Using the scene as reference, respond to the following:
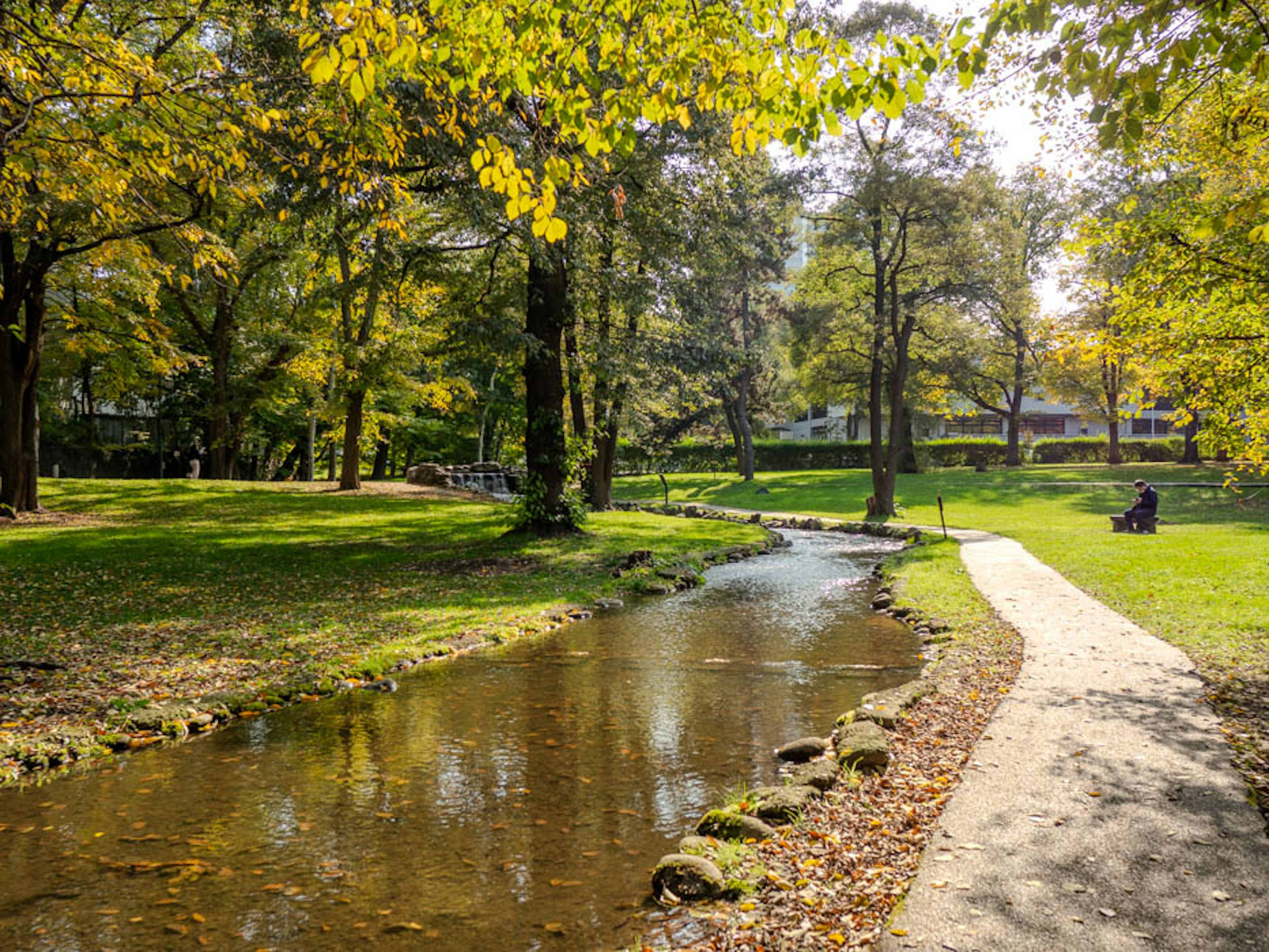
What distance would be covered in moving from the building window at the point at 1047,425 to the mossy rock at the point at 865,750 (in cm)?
6472

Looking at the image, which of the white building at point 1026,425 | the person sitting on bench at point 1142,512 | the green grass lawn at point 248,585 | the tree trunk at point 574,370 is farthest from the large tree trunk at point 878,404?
the white building at point 1026,425

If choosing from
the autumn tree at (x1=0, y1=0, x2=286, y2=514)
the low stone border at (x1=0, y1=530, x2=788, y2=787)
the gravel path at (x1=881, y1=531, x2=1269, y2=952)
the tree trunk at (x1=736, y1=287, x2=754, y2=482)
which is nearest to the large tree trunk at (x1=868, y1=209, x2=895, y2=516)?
the tree trunk at (x1=736, y1=287, x2=754, y2=482)

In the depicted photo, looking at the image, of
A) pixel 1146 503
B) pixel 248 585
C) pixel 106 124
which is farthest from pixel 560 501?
pixel 1146 503

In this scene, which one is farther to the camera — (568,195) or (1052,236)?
(1052,236)

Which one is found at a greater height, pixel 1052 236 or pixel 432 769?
pixel 1052 236

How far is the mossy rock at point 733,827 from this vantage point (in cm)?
415

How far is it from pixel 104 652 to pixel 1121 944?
8.68 metres

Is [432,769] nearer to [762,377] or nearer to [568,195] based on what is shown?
[568,195]

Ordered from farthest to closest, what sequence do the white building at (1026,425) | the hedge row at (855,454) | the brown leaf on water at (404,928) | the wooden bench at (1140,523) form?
the white building at (1026,425) < the hedge row at (855,454) < the wooden bench at (1140,523) < the brown leaf on water at (404,928)

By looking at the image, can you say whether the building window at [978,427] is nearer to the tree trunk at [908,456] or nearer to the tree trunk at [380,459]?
the tree trunk at [908,456]

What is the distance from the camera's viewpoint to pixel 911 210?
77.2ft

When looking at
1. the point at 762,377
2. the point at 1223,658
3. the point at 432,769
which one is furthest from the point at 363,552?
the point at 762,377

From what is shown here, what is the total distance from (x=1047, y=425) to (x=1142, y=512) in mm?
50340

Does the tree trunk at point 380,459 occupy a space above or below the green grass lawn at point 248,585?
above
